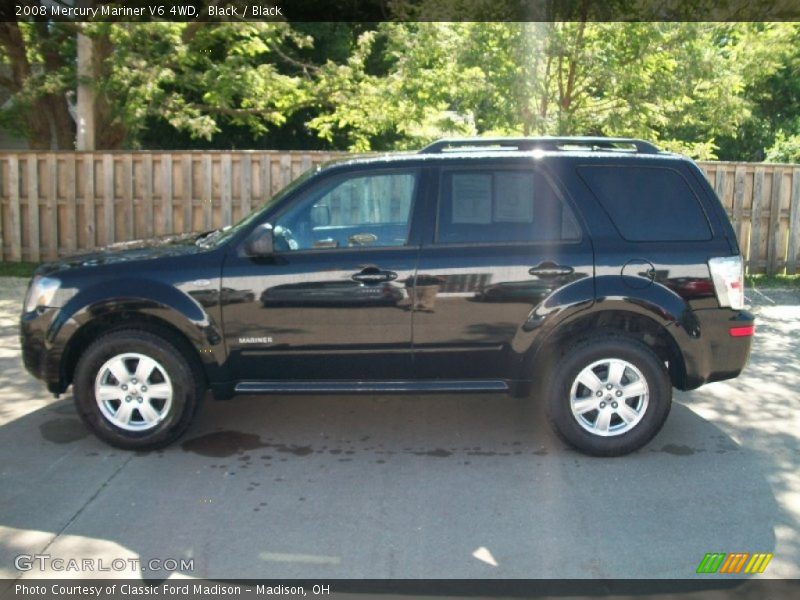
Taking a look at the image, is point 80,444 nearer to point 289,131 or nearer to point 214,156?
point 214,156

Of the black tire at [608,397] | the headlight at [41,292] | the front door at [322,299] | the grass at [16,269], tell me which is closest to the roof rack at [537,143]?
the front door at [322,299]

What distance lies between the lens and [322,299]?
5.65 m

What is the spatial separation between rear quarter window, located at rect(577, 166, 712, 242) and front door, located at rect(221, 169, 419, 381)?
1.26 m

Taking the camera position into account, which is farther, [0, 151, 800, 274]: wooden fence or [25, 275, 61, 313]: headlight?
[0, 151, 800, 274]: wooden fence

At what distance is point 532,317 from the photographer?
564cm

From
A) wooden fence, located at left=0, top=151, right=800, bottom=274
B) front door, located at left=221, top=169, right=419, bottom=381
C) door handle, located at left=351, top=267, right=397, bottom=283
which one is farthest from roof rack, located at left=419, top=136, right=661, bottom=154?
wooden fence, located at left=0, top=151, right=800, bottom=274

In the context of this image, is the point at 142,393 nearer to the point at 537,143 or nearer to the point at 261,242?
the point at 261,242

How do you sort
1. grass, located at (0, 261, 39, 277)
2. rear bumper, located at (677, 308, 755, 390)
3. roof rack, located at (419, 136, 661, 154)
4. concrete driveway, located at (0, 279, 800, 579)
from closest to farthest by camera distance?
concrete driveway, located at (0, 279, 800, 579) → rear bumper, located at (677, 308, 755, 390) → roof rack, located at (419, 136, 661, 154) → grass, located at (0, 261, 39, 277)

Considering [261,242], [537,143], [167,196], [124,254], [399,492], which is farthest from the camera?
[167,196]

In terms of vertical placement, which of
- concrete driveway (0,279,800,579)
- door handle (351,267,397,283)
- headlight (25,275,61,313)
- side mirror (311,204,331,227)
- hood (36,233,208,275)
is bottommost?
concrete driveway (0,279,800,579)

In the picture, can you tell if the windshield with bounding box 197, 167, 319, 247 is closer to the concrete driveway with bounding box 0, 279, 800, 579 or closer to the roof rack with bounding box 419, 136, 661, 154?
the roof rack with bounding box 419, 136, 661, 154

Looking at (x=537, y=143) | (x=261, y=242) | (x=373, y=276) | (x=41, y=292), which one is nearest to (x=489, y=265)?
(x=373, y=276)

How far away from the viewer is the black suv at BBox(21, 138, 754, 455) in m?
5.64

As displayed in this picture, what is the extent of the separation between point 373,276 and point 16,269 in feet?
28.2
